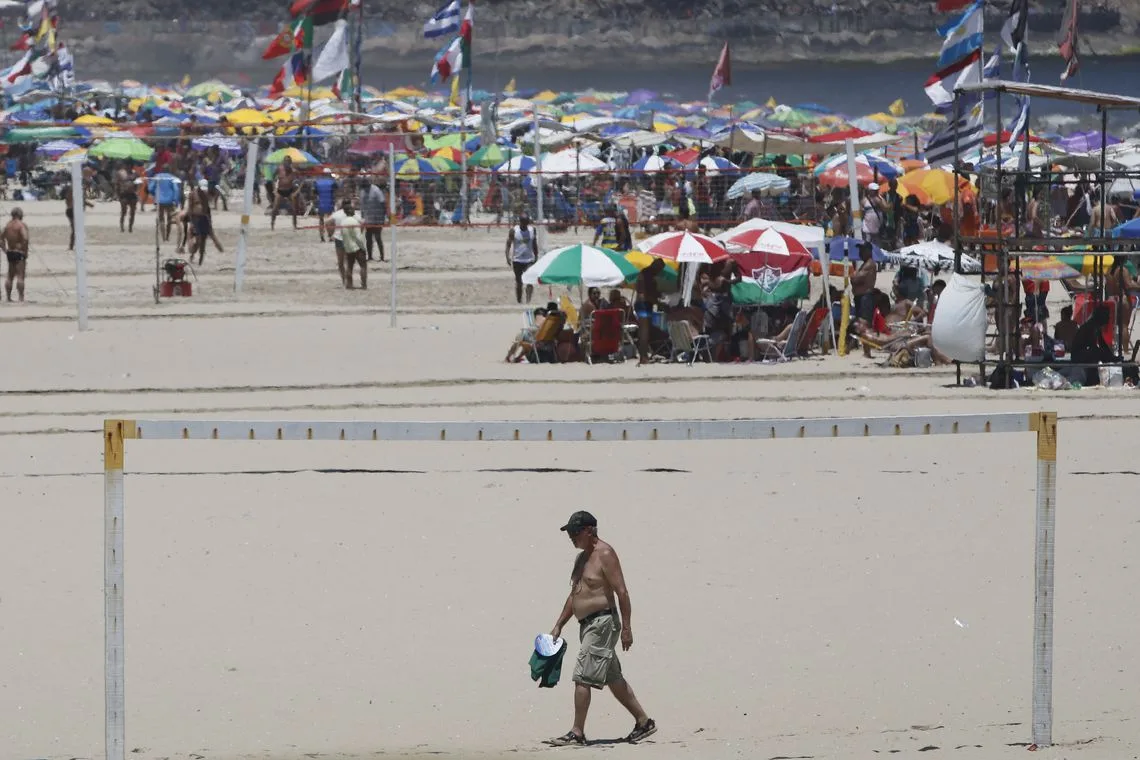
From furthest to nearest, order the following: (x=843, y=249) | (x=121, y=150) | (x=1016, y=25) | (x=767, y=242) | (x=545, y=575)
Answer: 1. (x=121, y=150)
2. (x=1016, y=25)
3. (x=843, y=249)
4. (x=767, y=242)
5. (x=545, y=575)

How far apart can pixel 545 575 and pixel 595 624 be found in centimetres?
222

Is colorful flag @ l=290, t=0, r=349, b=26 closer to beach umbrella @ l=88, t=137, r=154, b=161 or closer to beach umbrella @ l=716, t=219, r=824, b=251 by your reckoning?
beach umbrella @ l=88, t=137, r=154, b=161

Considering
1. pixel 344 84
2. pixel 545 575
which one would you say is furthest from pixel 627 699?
pixel 344 84

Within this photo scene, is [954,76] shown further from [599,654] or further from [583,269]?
[599,654]

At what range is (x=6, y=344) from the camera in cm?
1788

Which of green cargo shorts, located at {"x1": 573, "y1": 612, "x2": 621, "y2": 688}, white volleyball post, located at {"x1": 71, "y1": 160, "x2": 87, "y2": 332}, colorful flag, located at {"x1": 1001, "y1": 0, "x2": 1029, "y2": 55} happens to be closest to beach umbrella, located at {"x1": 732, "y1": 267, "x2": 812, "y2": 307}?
colorful flag, located at {"x1": 1001, "y1": 0, "x2": 1029, "y2": 55}

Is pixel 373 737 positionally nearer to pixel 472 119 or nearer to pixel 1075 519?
pixel 1075 519

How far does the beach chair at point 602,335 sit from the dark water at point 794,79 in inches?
2988

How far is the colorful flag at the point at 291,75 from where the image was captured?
29438mm

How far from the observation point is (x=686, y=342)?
16.3 meters

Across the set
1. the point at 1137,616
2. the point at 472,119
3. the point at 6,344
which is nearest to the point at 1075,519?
the point at 1137,616

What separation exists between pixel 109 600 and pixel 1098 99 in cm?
1056

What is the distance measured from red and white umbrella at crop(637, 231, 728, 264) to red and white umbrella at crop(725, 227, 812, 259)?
0.25 metres

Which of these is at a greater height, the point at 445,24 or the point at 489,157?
the point at 445,24
